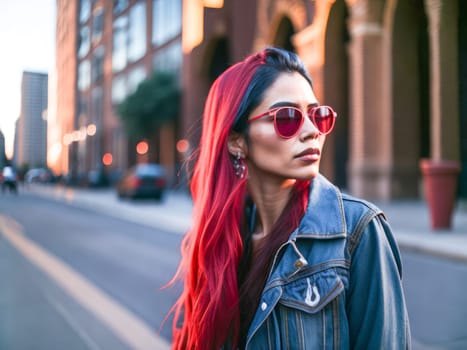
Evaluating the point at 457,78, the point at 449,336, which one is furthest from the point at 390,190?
the point at 449,336

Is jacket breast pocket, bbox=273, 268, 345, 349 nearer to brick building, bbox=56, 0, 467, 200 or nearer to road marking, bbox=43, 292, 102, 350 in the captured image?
brick building, bbox=56, 0, 467, 200

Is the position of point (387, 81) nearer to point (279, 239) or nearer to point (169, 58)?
point (279, 239)

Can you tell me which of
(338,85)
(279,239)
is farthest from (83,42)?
(279,239)

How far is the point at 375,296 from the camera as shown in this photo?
3.73ft

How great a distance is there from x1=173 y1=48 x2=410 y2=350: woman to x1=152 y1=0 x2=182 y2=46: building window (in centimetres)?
3140

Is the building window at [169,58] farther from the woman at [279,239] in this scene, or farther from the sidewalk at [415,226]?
the woman at [279,239]

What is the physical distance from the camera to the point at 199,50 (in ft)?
94.5

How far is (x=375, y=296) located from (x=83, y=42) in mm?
61544

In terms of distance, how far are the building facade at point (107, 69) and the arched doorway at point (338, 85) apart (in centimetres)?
1480

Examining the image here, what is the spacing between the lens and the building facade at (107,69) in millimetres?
34062

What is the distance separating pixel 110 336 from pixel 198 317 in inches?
103

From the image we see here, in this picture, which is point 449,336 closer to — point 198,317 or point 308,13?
→ point 198,317

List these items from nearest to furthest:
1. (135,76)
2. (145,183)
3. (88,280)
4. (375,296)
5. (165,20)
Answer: (375,296), (88,280), (145,183), (165,20), (135,76)

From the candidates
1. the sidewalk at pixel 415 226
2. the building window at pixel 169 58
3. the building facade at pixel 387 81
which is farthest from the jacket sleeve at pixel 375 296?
the building window at pixel 169 58
